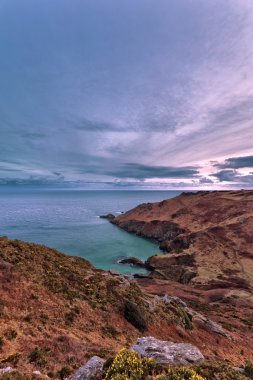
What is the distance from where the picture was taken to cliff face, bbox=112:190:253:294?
60.6 meters

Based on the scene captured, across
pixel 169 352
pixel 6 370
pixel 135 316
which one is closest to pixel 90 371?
pixel 6 370

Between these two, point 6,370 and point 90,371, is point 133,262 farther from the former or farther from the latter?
point 90,371

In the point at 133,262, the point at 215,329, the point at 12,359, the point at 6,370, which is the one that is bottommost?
the point at 133,262

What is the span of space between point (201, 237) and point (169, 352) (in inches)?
3046

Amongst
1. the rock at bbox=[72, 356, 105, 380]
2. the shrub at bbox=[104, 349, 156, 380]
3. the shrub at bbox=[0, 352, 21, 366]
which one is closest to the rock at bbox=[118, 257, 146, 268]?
the shrub at bbox=[0, 352, 21, 366]

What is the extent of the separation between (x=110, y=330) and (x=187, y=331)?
31.9 feet

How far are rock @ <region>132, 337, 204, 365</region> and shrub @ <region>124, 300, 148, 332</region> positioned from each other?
8548 millimetres

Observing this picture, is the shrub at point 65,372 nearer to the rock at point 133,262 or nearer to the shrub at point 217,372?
the shrub at point 217,372

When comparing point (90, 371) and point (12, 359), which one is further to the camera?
point (12, 359)

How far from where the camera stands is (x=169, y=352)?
12.2 meters

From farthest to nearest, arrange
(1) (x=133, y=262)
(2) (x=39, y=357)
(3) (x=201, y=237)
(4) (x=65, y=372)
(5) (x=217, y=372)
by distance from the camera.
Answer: (3) (x=201, y=237), (1) (x=133, y=262), (2) (x=39, y=357), (4) (x=65, y=372), (5) (x=217, y=372)

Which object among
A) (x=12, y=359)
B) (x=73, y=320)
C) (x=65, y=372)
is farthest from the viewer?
(x=73, y=320)

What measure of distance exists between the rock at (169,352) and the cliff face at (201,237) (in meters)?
43.2

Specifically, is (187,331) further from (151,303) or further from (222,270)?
(222,270)
